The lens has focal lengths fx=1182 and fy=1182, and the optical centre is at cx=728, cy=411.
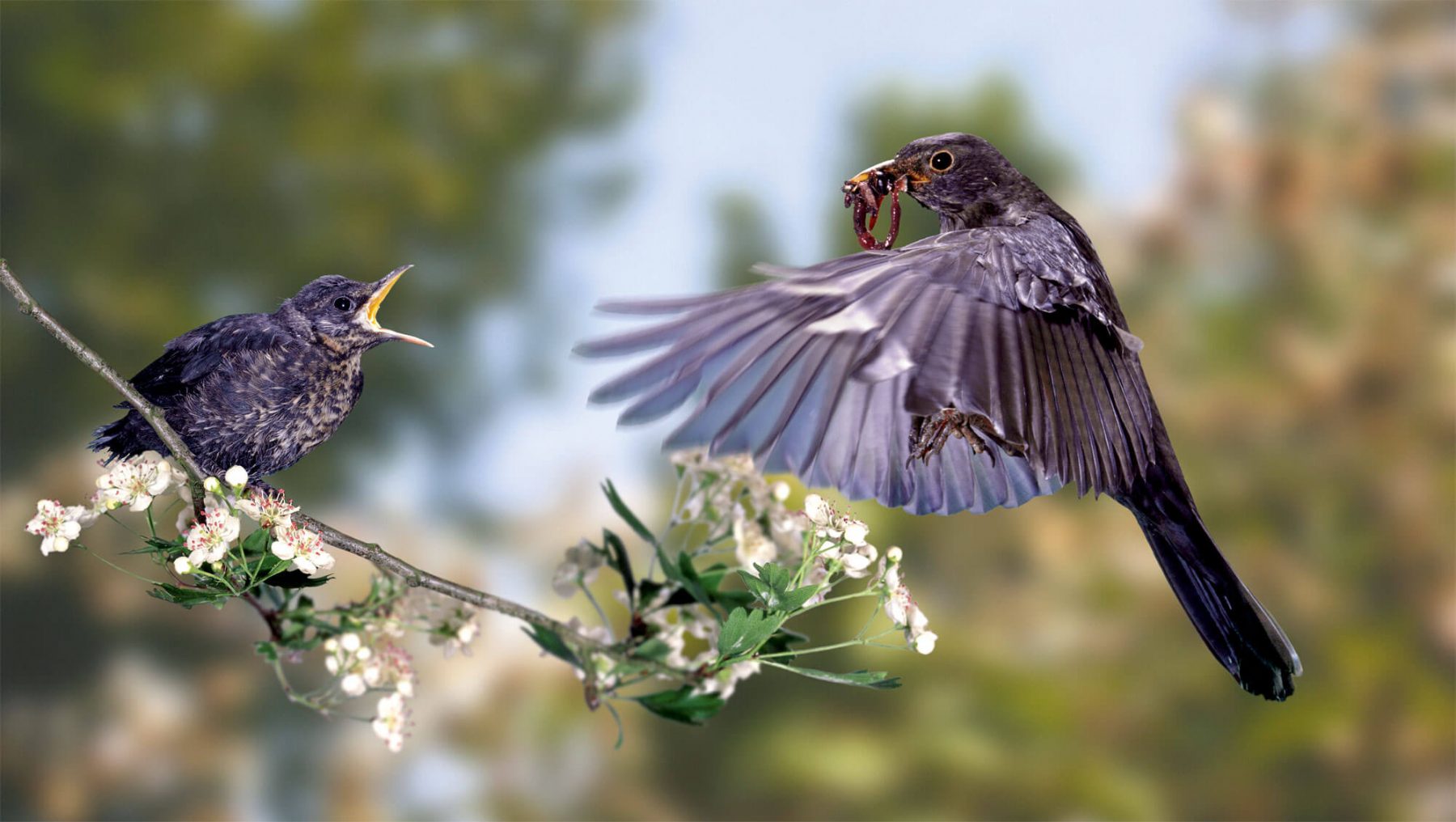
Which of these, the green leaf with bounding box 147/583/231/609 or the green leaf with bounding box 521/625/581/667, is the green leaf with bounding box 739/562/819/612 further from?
the green leaf with bounding box 147/583/231/609

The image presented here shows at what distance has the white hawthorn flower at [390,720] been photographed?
2.87 ft

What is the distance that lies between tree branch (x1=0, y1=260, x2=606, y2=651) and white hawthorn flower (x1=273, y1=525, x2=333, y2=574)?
1 centimetres

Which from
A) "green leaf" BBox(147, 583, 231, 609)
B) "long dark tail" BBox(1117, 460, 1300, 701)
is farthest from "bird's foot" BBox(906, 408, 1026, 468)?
"green leaf" BBox(147, 583, 231, 609)

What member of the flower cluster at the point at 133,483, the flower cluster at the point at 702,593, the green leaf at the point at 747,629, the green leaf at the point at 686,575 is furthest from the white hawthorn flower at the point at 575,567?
the flower cluster at the point at 133,483

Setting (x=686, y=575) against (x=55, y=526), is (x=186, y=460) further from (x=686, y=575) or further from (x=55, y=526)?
(x=686, y=575)

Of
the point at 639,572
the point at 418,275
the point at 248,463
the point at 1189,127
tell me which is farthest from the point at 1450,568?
the point at 248,463

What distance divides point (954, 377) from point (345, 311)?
403 millimetres

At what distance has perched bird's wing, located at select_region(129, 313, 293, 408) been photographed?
75 cm

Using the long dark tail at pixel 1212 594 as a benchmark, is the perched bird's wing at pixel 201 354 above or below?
above

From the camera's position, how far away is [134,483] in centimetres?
72

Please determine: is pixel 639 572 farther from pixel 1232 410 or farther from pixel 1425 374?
pixel 1425 374

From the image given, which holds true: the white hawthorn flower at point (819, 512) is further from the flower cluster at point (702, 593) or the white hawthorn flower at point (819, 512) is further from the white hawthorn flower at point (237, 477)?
the white hawthorn flower at point (237, 477)

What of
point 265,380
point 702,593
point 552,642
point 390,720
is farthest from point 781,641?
point 265,380

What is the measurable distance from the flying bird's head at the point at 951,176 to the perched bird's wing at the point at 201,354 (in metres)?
0.40
